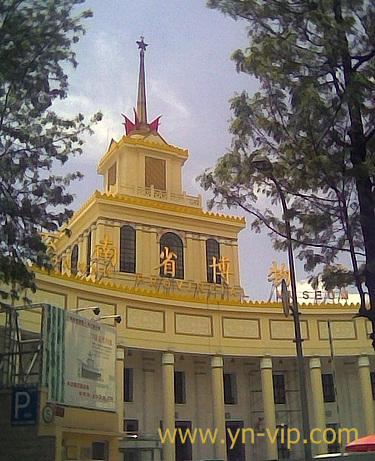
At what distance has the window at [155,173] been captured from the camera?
1332 inches

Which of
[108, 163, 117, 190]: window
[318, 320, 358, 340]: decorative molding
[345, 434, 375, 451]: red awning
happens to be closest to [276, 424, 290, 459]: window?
[318, 320, 358, 340]: decorative molding

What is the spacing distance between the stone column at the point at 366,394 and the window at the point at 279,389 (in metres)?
3.88

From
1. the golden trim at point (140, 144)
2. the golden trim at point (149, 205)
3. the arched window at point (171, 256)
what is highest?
the golden trim at point (140, 144)

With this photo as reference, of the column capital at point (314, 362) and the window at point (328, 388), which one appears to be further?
the window at point (328, 388)

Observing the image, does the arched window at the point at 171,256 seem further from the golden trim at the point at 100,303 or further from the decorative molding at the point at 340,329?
the decorative molding at the point at 340,329

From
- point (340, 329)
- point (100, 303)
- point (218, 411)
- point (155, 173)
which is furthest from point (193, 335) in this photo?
point (155, 173)

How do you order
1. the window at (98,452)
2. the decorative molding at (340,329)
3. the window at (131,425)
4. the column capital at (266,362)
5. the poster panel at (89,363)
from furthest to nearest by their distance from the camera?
the decorative molding at (340,329), the column capital at (266,362), the window at (131,425), the window at (98,452), the poster panel at (89,363)

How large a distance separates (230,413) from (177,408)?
2.57 meters

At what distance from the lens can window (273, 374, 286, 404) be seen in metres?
29.2

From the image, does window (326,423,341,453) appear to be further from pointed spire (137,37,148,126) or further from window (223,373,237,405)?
pointed spire (137,37,148,126)

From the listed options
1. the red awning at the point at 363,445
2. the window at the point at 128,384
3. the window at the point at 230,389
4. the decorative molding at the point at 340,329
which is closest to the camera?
the red awning at the point at 363,445

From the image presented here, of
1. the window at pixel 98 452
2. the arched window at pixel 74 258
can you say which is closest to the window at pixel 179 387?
the window at pixel 98 452

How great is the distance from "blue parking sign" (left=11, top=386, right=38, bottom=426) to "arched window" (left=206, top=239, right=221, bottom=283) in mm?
18519

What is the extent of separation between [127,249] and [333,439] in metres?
12.7
